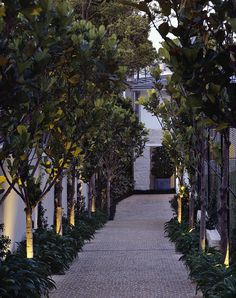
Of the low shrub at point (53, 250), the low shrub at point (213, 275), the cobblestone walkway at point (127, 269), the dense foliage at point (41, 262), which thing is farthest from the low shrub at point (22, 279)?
the low shrub at point (213, 275)

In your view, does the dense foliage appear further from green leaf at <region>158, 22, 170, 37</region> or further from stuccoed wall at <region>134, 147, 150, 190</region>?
stuccoed wall at <region>134, 147, 150, 190</region>

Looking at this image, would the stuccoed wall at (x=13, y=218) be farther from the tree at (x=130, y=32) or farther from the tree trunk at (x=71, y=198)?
the tree at (x=130, y=32)

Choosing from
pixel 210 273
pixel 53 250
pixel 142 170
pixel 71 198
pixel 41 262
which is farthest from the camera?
pixel 142 170

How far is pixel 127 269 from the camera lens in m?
14.3

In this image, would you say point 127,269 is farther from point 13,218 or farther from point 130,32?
point 130,32

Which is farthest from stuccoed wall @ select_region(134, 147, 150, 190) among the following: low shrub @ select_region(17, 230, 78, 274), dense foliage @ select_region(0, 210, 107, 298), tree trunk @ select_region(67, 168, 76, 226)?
low shrub @ select_region(17, 230, 78, 274)

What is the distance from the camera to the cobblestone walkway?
37.6ft

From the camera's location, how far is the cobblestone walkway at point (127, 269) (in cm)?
1146

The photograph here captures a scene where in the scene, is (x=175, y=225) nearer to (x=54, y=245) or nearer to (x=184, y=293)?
(x=54, y=245)

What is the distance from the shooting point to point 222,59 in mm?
5738

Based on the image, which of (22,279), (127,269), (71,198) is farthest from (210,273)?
(71,198)

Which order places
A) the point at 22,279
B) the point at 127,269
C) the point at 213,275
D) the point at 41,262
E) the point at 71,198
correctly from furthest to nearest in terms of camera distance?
1. the point at 71,198
2. the point at 127,269
3. the point at 41,262
4. the point at 213,275
5. the point at 22,279

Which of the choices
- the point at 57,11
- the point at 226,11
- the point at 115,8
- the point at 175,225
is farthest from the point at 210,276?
the point at 115,8

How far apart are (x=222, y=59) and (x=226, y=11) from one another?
531mm
